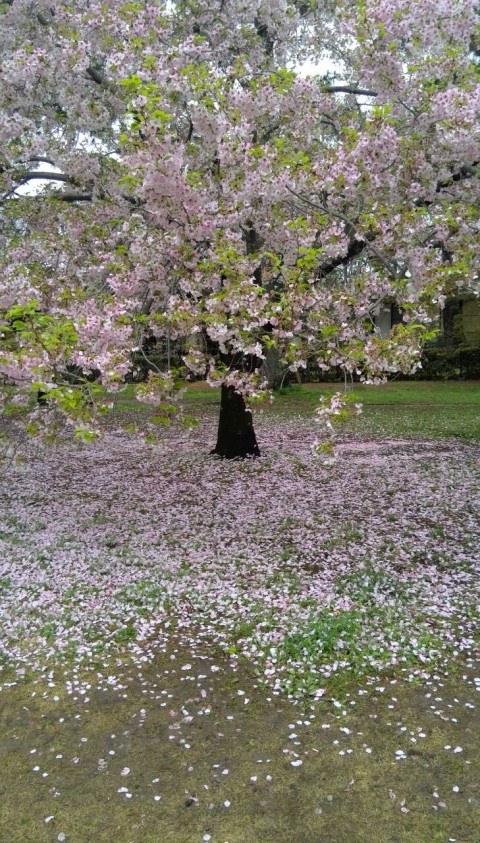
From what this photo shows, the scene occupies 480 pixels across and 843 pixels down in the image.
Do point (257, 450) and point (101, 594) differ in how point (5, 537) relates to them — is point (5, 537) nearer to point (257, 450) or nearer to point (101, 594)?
point (101, 594)

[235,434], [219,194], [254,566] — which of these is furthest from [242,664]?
[235,434]

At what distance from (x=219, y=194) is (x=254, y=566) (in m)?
4.34

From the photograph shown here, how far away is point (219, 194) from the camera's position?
7.55 m

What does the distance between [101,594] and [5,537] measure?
264 centimetres

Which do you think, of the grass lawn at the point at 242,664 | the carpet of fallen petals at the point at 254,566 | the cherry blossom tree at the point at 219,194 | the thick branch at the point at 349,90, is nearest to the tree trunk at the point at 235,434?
the carpet of fallen petals at the point at 254,566

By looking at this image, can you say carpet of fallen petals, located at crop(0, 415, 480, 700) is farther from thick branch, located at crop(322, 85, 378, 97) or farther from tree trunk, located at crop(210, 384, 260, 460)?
thick branch, located at crop(322, 85, 378, 97)

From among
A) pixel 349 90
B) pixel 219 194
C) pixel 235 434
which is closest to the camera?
pixel 219 194

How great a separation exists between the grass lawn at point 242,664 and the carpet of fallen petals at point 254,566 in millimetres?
29

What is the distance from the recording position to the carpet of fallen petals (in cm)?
539

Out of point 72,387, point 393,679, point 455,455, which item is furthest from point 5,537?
point 455,455

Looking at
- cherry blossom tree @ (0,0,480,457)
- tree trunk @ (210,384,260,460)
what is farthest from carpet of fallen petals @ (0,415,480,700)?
cherry blossom tree @ (0,0,480,457)

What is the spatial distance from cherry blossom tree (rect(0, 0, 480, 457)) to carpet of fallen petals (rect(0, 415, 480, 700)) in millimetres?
1819

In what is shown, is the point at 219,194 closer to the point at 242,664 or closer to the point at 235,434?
the point at 242,664

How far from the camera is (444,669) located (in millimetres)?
5004
